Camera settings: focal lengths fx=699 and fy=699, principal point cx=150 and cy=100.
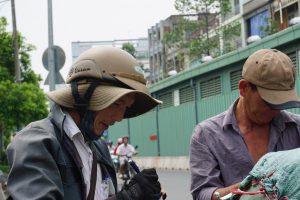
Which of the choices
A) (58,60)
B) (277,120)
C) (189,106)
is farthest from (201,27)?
(277,120)

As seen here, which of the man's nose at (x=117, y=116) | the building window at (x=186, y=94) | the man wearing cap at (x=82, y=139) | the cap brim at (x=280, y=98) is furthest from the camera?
the building window at (x=186, y=94)

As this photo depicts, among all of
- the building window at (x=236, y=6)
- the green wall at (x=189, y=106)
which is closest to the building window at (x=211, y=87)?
the green wall at (x=189, y=106)

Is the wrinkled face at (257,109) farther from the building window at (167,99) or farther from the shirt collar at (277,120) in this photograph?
the building window at (167,99)

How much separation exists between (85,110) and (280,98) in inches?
35.2

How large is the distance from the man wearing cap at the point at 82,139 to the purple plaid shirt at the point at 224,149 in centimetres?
41

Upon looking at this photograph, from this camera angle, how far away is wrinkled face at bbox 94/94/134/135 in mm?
2865

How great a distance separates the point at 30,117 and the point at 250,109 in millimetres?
22425

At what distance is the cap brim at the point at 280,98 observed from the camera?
3.12m

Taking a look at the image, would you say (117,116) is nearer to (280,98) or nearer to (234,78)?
(280,98)

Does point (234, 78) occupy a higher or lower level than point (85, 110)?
higher

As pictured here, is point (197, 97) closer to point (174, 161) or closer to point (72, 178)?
point (174, 161)

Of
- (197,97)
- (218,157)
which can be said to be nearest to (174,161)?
(197,97)

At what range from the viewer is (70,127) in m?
2.81

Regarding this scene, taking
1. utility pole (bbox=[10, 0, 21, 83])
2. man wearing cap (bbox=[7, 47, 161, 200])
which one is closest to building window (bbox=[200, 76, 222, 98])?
utility pole (bbox=[10, 0, 21, 83])
